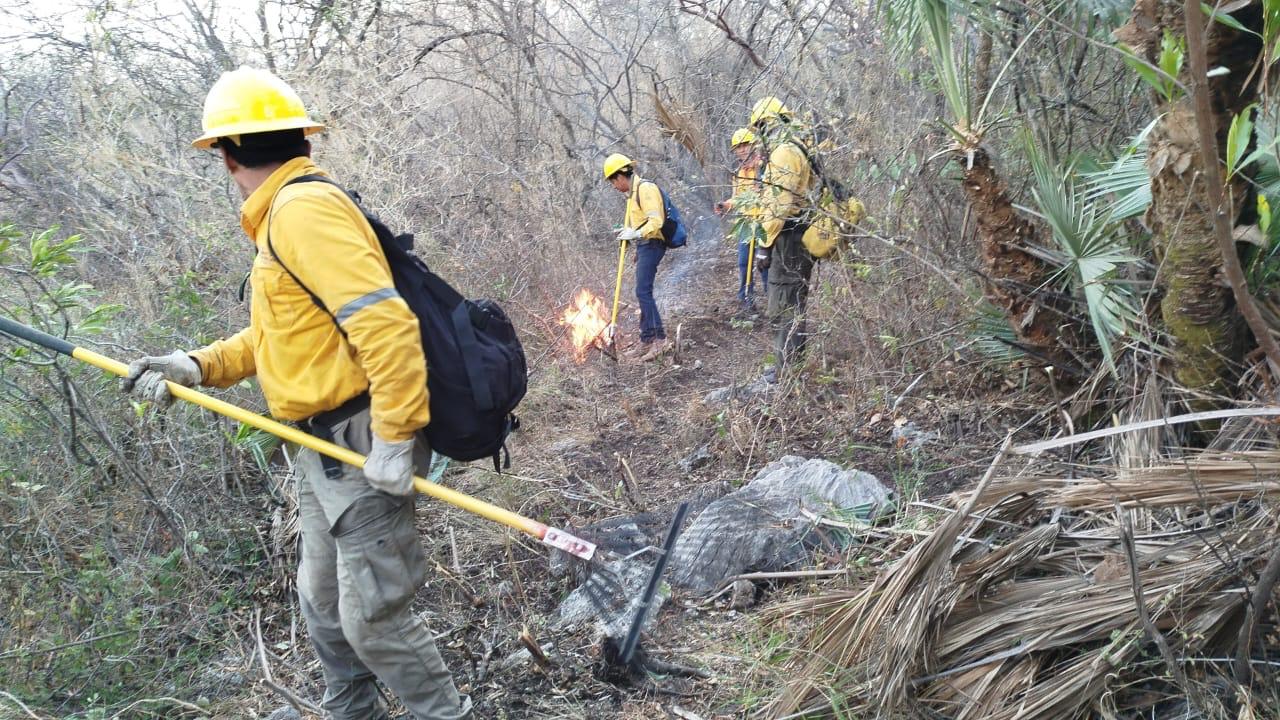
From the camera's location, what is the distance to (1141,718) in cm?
235

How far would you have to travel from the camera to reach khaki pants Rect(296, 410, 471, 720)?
8.85ft

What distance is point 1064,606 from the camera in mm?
2484

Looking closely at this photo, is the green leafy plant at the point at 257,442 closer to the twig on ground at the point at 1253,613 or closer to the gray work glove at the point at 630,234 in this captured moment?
the twig on ground at the point at 1253,613

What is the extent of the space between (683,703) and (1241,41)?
3175mm

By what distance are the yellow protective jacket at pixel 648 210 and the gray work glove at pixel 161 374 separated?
5.64m

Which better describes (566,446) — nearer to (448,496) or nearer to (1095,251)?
(448,496)

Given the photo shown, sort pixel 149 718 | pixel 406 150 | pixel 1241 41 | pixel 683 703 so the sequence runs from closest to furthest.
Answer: pixel 1241 41, pixel 683 703, pixel 149 718, pixel 406 150

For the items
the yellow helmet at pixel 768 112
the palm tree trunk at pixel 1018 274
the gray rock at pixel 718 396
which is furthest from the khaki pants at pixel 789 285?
the palm tree trunk at pixel 1018 274

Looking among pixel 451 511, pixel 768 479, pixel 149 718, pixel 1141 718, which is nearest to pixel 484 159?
pixel 451 511

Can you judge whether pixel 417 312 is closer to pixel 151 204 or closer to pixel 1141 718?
pixel 1141 718

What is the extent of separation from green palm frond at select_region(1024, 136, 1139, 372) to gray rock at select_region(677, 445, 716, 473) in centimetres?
245

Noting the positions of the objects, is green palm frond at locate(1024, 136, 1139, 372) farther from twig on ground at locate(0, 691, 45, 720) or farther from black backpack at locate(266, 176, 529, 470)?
→ twig on ground at locate(0, 691, 45, 720)

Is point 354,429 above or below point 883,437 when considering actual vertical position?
above

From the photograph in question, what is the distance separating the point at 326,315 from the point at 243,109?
0.73m
